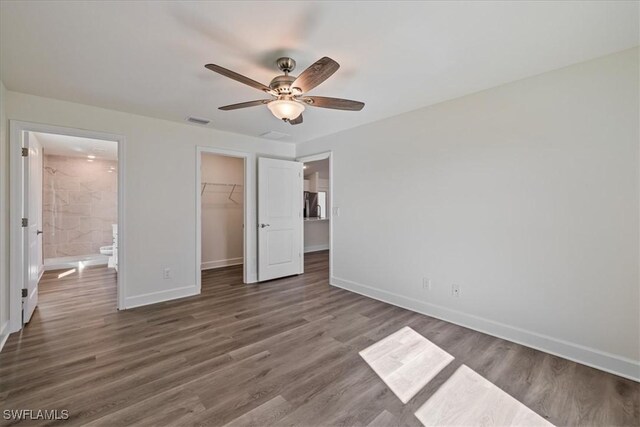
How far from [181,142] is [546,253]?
14.2ft

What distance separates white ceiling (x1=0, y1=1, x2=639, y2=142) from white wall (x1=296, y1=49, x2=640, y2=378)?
0.33 metres

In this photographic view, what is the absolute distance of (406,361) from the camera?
2.21 metres

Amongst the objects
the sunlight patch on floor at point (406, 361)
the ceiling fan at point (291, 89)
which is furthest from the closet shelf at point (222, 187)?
the sunlight patch on floor at point (406, 361)

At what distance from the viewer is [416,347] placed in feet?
8.00

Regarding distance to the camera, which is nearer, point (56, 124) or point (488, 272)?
point (488, 272)

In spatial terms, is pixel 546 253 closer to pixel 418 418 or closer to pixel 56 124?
pixel 418 418

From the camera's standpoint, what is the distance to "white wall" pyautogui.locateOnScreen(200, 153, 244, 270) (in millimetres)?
5570

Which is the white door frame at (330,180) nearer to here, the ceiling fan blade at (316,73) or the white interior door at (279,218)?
the white interior door at (279,218)

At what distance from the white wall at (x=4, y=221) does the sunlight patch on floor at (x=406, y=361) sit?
338cm

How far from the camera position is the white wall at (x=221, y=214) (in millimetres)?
5570

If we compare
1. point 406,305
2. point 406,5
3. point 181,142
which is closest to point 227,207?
point 181,142

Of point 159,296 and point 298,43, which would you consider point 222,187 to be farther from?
point 298,43

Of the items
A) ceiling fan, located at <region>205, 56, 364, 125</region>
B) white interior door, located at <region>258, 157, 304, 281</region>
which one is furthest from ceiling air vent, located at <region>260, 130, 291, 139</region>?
ceiling fan, located at <region>205, 56, 364, 125</region>

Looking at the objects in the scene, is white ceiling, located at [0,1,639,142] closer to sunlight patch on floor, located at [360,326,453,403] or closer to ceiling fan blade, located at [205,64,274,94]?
ceiling fan blade, located at [205,64,274,94]
